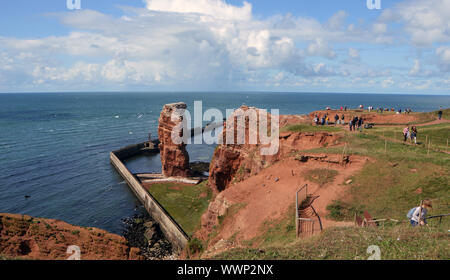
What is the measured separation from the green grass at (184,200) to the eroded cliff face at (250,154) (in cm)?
421

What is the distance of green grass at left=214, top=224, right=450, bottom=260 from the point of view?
36.7 feet

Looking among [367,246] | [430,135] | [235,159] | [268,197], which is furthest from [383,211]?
[430,135]

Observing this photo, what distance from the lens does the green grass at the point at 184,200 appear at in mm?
36094

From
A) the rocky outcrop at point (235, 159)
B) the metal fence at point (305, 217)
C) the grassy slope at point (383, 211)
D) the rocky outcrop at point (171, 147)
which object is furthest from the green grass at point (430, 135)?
the rocky outcrop at point (171, 147)

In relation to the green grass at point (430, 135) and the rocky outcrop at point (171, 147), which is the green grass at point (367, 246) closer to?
the green grass at point (430, 135)

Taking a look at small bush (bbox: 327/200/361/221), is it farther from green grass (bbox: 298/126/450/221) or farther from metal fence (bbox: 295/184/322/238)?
metal fence (bbox: 295/184/322/238)

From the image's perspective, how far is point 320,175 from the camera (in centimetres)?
2477

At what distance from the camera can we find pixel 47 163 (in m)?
62.9

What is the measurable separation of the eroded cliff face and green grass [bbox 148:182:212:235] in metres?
4.21

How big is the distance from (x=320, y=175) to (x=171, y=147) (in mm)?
33255

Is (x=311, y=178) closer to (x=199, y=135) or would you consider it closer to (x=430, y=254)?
(x=430, y=254)

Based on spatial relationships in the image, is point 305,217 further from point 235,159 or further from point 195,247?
point 235,159

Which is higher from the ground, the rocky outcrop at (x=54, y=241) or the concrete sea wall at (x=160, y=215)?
the rocky outcrop at (x=54, y=241)

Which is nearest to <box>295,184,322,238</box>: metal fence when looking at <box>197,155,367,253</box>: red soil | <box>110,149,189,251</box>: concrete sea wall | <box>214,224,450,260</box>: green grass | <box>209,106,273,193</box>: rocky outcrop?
<box>197,155,367,253</box>: red soil
